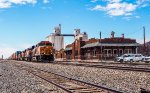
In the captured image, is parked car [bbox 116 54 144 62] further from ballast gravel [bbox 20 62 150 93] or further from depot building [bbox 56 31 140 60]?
ballast gravel [bbox 20 62 150 93]

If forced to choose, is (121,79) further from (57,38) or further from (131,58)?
(57,38)

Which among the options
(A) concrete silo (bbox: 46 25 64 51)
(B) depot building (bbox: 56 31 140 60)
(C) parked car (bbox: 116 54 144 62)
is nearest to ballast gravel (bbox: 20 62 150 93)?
(C) parked car (bbox: 116 54 144 62)

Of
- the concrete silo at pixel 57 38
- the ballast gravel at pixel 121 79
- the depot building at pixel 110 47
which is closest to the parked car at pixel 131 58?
the depot building at pixel 110 47

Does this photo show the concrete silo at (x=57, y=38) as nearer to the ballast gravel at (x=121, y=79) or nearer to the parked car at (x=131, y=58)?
the parked car at (x=131, y=58)

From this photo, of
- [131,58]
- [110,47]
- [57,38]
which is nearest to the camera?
[131,58]

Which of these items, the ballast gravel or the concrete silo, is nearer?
the ballast gravel

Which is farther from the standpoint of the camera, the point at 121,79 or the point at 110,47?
the point at 110,47

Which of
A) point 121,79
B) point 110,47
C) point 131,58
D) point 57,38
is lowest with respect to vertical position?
point 121,79

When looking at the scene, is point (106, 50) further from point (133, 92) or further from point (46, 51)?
point (133, 92)

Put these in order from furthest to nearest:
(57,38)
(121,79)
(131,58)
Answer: (57,38)
(131,58)
(121,79)

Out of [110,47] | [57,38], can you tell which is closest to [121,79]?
[110,47]

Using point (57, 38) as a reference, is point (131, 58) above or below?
below

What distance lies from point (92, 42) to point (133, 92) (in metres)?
72.1

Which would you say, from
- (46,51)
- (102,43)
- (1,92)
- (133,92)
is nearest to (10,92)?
(1,92)
